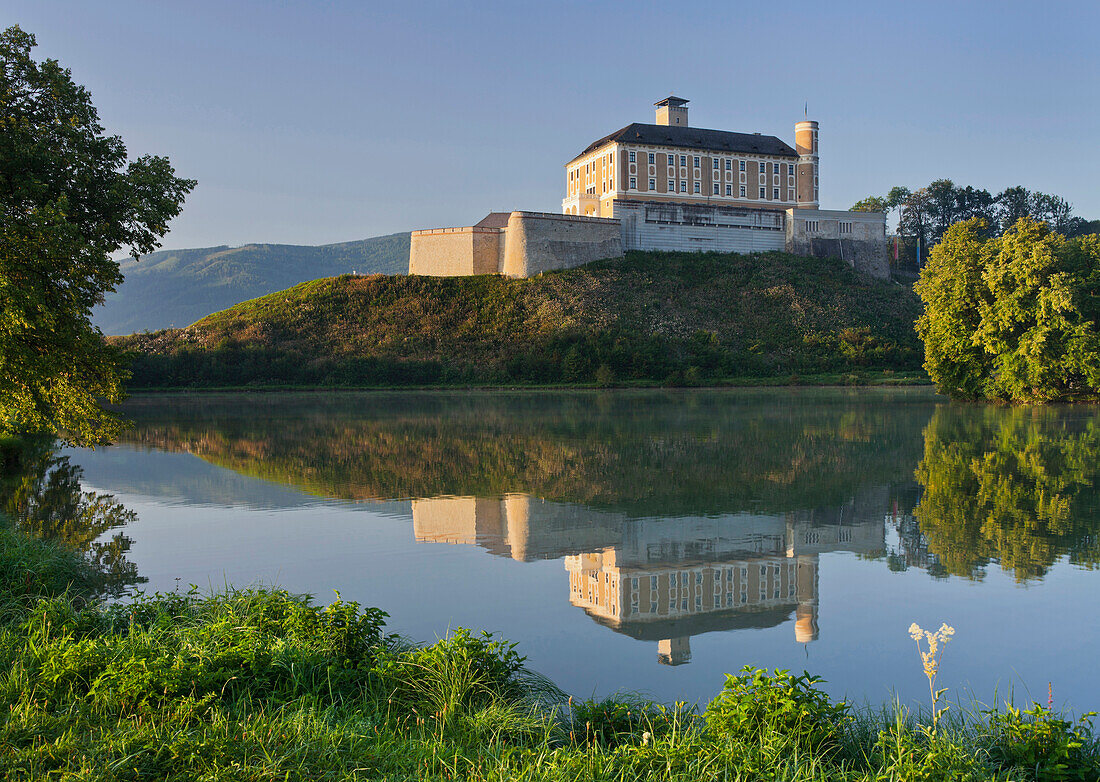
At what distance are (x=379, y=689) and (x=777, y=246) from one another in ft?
219

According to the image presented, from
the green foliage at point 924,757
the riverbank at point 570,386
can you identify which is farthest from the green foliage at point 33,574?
the riverbank at point 570,386

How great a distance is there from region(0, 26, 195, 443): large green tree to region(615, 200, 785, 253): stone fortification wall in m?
51.9

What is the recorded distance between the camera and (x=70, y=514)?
1291cm

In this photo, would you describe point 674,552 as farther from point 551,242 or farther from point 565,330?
point 551,242

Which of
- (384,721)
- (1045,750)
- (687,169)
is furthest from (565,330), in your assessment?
(1045,750)

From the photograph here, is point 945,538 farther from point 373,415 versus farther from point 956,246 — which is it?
point 956,246

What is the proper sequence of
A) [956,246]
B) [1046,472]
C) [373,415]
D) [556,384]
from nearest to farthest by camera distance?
1. [1046,472]
2. [373,415]
3. [956,246]
4. [556,384]

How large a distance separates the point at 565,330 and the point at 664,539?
141 ft

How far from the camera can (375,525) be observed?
1246cm

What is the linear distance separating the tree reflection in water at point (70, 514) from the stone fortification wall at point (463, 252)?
45.0 metres

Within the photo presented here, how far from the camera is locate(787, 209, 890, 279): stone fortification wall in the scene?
68.2 meters

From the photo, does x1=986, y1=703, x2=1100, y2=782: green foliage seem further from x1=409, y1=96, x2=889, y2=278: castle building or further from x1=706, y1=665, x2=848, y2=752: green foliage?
x1=409, y1=96, x2=889, y2=278: castle building

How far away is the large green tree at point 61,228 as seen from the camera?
12.7m

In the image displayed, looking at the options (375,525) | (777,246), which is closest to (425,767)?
(375,525)
